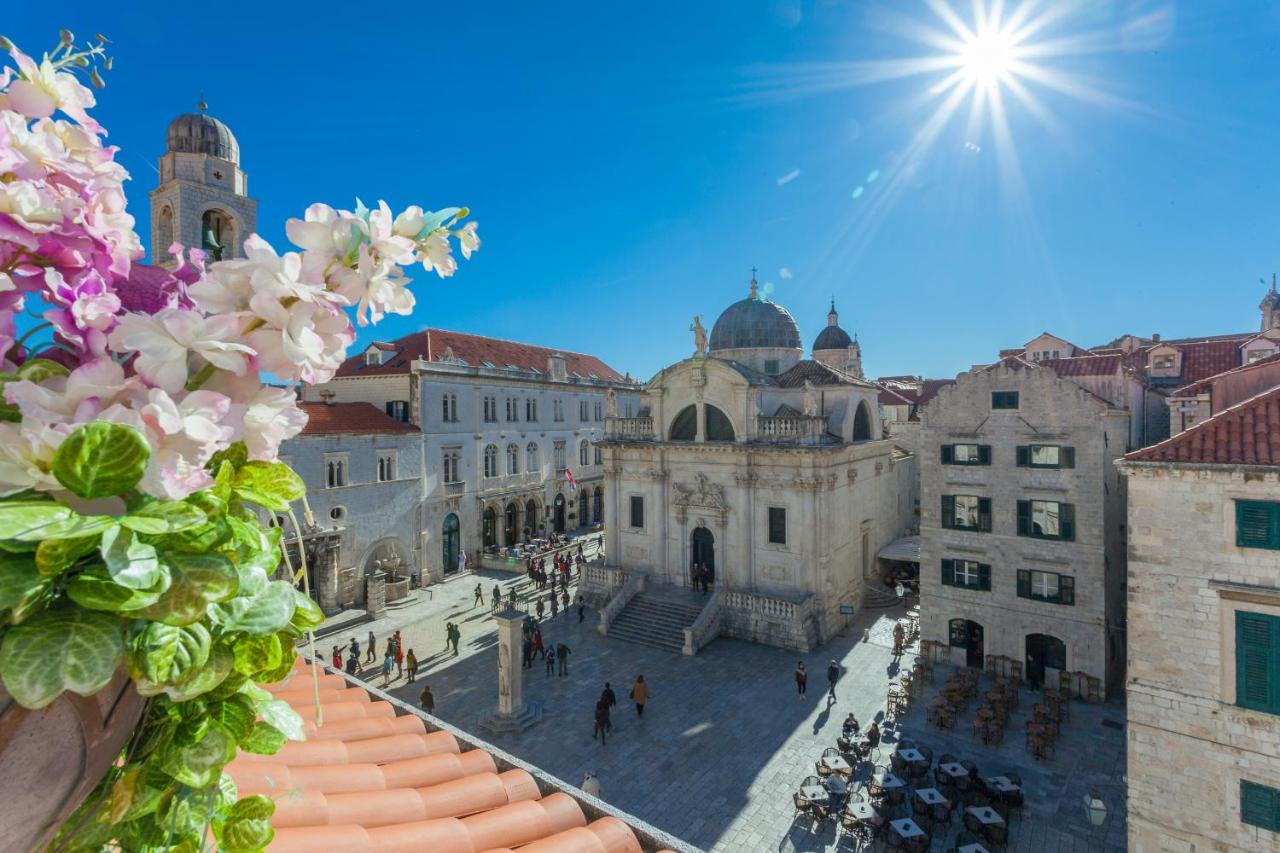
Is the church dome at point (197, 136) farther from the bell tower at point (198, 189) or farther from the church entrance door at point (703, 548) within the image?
the church entrance door at point (703, 548)

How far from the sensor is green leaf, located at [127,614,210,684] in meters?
1.70

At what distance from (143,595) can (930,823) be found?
1843cm

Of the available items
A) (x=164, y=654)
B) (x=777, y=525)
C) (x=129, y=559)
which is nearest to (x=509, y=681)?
(x=777, y=525)

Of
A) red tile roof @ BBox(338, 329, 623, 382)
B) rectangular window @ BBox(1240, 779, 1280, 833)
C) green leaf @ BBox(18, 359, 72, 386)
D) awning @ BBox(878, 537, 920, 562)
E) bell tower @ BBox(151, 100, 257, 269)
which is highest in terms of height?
bell tower @ BBox(151, 100, 257, 269)

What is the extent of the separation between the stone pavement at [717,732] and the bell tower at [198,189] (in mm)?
16669

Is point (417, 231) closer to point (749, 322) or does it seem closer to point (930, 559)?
point (930, 559)

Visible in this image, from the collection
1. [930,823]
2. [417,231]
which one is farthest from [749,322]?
[417,231]

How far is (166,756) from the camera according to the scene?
222cm

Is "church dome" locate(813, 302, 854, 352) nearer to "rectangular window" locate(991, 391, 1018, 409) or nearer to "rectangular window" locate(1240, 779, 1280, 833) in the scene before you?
"rectangular window" locate(991, 391, 1018, 409)

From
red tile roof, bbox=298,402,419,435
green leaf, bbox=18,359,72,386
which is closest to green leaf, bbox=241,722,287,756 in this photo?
green leaf, bbox=18,359,72,386

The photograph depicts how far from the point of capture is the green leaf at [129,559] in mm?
1484

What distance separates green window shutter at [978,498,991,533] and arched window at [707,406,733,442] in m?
10.5

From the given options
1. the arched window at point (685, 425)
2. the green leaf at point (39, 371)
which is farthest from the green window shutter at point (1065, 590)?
the green leaf at point (39, 371)

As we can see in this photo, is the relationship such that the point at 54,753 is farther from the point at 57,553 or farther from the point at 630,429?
the point at 630,429
